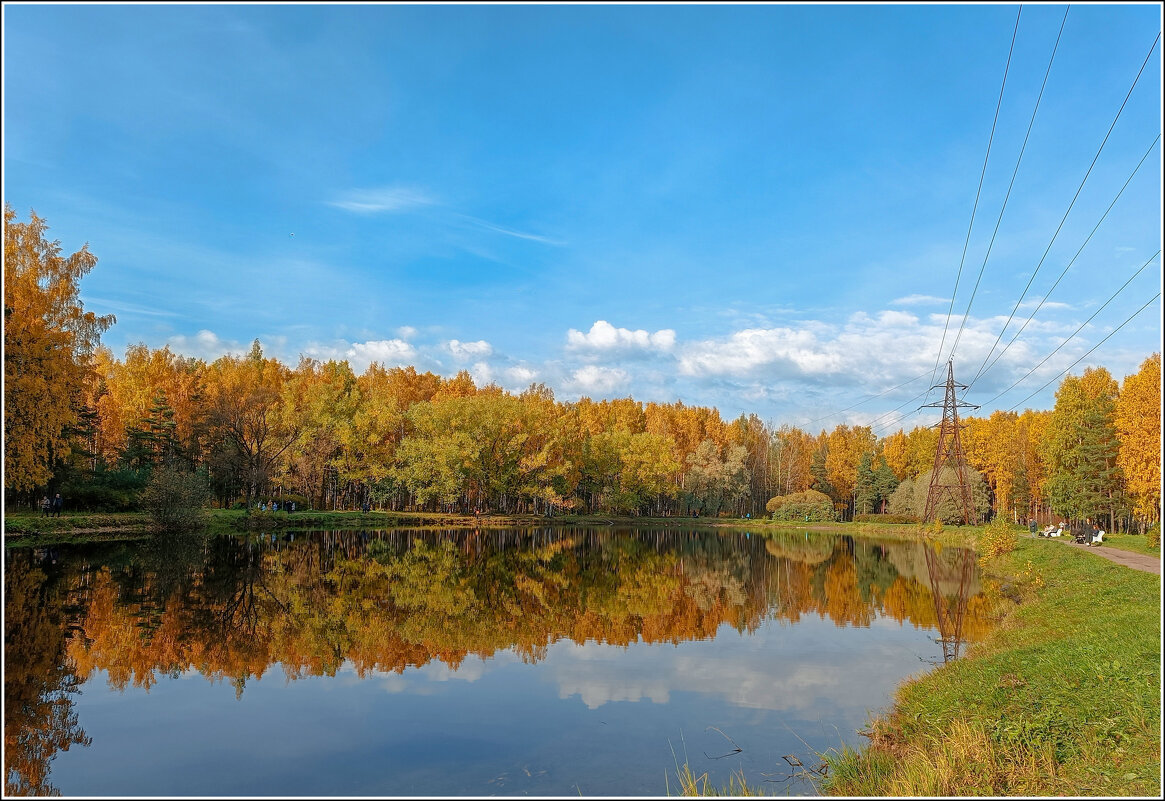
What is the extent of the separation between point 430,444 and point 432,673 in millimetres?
51122

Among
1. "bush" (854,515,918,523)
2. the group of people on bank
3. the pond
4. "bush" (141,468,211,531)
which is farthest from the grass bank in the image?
"bush" (854,515,918,523)

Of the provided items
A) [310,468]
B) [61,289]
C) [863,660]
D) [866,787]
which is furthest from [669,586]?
[310,468]

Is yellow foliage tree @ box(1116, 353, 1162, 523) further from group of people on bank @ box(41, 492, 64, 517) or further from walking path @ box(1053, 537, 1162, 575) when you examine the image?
group of people on bank @ box(41, 492, 64, 517)

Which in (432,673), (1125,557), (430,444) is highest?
(430,444)

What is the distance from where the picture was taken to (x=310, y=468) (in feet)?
199

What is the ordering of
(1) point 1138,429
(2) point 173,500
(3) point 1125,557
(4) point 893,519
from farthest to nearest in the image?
1. (4) point 893,519
2. (2) point 173,500
3. (1) point 1138,429
4. (3) point 1125,557

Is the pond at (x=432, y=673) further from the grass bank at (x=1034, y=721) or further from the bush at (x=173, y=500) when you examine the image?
the bush at (x=173, y=500)

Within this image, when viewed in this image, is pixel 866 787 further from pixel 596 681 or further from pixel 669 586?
pixel 669 586

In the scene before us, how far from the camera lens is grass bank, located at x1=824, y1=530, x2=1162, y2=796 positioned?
26.3 feet

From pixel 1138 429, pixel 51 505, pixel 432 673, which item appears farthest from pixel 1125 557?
pixel 51 505

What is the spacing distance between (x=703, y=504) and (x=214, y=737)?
83971 millimetres

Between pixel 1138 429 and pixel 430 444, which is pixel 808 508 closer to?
pixel 430 444

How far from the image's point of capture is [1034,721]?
9.76 m

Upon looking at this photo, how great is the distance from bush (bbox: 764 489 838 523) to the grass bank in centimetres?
6534
